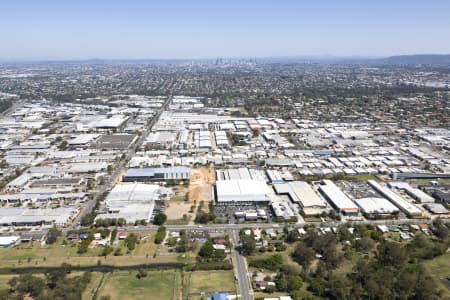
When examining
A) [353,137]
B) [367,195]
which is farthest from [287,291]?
[353,137]

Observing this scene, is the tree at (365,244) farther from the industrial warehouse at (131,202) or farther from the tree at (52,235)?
the tree at (52,235)

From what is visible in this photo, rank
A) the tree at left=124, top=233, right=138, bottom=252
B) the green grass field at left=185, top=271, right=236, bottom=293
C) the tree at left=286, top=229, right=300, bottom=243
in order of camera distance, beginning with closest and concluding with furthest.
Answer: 1. the green grass field at left=185, top=271, right=236, bottom=293
2. the tree at left=124, top=233, right=138, bottom=252
3. the tree at left=286, top=229, right=300, bottom=243

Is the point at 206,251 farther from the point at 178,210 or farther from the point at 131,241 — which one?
the point at 178,210

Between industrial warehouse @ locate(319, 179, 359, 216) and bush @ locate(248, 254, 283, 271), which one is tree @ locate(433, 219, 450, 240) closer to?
industrial warehouse @ locate(319, 179, 359, 216)

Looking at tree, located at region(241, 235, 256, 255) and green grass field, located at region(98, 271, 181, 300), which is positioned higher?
tree, located at region(241, 235, 256, 255)

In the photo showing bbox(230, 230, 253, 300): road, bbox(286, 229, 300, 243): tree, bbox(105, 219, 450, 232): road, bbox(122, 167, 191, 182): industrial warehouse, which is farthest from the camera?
bbox(122, 167, 191, 182): industrial warehouse

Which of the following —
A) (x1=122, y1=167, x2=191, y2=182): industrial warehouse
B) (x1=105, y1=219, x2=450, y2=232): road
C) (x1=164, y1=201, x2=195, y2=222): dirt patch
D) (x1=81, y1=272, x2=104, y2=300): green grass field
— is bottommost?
(x1=81, y1=272, x2=104, y2=300): green grass field

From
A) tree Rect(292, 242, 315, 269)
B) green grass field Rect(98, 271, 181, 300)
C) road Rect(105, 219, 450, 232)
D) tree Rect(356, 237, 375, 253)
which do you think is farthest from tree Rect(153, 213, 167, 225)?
tree Rect(356, 237, 375, 253)

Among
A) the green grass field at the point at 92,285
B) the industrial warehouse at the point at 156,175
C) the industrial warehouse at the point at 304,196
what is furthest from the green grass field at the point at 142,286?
the industrial warehouse at the point at 156,175
